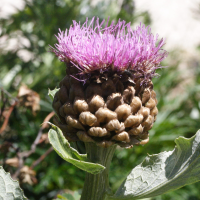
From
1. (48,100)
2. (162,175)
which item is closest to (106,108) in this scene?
(162,175)

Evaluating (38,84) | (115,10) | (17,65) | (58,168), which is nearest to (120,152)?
(58,168)

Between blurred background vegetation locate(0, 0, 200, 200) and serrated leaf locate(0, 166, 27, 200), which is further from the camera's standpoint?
blurred background vegetation locate(0, 0, 200, 200)

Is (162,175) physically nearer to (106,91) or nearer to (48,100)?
(106,91)

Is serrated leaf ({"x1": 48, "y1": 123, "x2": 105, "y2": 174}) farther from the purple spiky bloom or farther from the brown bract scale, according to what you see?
the purple spiky bloom

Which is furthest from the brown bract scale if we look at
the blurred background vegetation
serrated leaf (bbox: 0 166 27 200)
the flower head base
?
the blurred background vegetation

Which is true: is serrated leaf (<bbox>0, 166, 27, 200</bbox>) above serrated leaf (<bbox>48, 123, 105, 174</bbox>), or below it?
below

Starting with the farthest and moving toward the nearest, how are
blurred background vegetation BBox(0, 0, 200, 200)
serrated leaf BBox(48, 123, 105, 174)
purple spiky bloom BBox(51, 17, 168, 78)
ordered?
1. blurred background vegetation BBox(0, 0, 200, 200)
2. purple spiky bloom BBox(51, 17, 168, 78)
3. serrated leaf BBox(48, 123, 105, 174)
